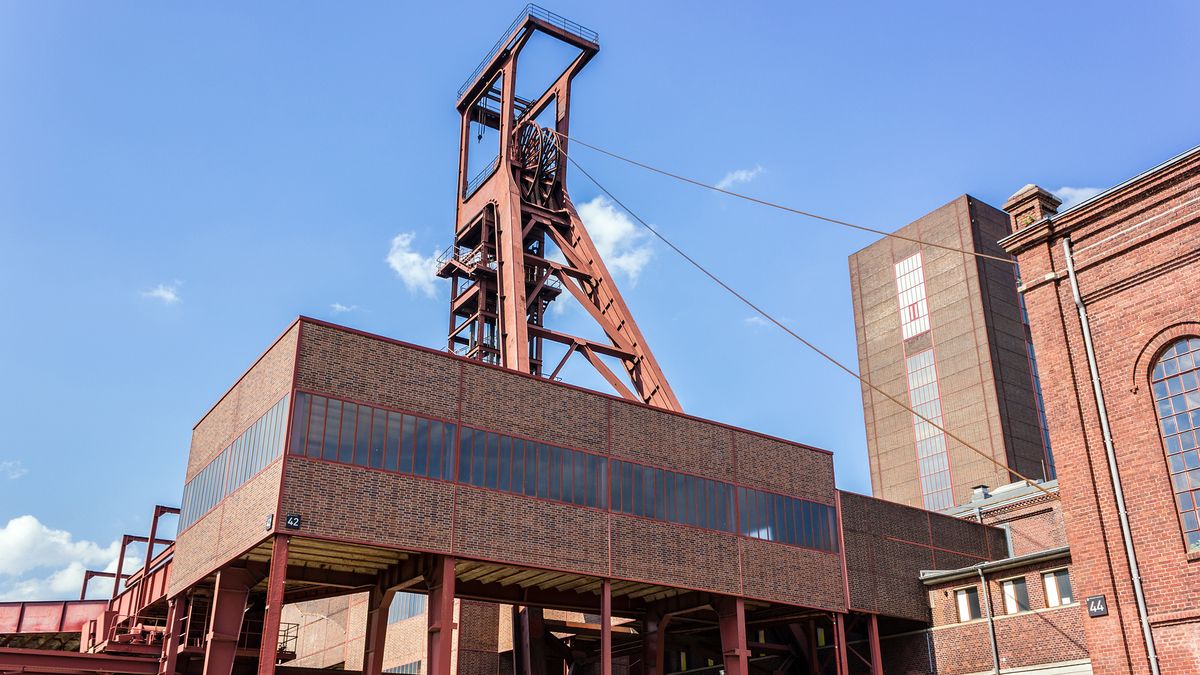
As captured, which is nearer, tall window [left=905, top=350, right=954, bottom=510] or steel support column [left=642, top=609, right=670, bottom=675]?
steel support column [left=642, top=609, right=670, bottom=675]

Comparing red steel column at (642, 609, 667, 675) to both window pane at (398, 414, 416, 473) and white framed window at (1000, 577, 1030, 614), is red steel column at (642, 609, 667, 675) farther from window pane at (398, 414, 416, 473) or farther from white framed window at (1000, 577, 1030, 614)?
window pane at (398, 414, 416, 473)

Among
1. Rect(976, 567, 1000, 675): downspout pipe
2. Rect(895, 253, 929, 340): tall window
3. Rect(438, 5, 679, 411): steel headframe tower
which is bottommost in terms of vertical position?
Rect(976, 567, 1000, 675): downspout pipe

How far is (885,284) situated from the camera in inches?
2768

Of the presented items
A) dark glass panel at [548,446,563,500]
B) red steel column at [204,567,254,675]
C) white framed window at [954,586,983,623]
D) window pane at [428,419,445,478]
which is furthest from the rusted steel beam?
white framed window at [954,586,983,623]

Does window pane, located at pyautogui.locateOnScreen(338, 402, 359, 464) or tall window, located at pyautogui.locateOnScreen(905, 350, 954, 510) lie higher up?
tall window, located at pyautogui.locateOnScreen(905, 350, 954, 510)

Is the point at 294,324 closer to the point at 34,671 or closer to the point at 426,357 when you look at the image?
the point at 426,357

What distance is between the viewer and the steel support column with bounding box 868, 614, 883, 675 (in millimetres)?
29359

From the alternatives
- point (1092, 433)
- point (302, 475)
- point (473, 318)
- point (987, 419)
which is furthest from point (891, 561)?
point (987, 419)

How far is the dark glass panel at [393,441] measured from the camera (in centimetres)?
2192

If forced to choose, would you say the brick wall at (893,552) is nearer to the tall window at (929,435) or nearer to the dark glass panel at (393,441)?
the dark glass panel at (393,441)

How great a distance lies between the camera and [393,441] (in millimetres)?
22109

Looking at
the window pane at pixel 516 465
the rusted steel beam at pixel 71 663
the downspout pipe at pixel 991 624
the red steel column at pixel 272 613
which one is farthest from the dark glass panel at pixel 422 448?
the downspout pipe at pixel 991 624

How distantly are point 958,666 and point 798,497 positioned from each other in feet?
21.9

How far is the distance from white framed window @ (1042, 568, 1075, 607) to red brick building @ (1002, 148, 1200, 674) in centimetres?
1004
